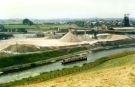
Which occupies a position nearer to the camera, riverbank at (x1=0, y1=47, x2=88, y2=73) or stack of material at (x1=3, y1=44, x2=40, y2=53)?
riverbank at (x1=0, y1=47, x2=88, y2=73)

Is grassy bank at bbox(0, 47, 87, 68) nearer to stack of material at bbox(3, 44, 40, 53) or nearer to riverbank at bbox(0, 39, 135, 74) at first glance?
riverbank at bbox(0, 39, 135, 74)

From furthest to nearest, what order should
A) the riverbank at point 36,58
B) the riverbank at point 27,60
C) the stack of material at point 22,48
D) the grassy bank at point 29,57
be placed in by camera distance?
the stack of material at point 22,48
the grassy bank at point 29,57
the riverbank at point 36,58
the riverbank at point 27,60

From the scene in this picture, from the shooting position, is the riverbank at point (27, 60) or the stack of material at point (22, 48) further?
the stack of material at point (22, 48)

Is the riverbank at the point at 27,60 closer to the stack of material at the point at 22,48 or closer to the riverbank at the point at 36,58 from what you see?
the riverbank at the point at 36,58

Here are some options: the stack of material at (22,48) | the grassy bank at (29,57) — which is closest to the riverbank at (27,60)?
the grassy bank at (29,57)

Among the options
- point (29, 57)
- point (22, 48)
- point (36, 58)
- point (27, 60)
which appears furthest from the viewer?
point (22, 48)

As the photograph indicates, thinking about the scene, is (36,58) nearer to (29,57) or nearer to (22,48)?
(29,57)

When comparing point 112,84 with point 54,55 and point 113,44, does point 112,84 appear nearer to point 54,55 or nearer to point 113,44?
point 54,55

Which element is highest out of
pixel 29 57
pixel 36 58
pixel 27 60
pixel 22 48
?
pixel 22 48

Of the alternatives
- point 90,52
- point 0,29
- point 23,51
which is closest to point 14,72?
point 23,51

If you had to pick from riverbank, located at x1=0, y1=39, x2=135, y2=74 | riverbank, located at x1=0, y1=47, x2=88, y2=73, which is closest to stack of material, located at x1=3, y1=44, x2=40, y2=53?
riverbank, located at x1=0, y1=39, x2=135, y2=74

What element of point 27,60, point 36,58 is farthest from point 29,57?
point 27,60
